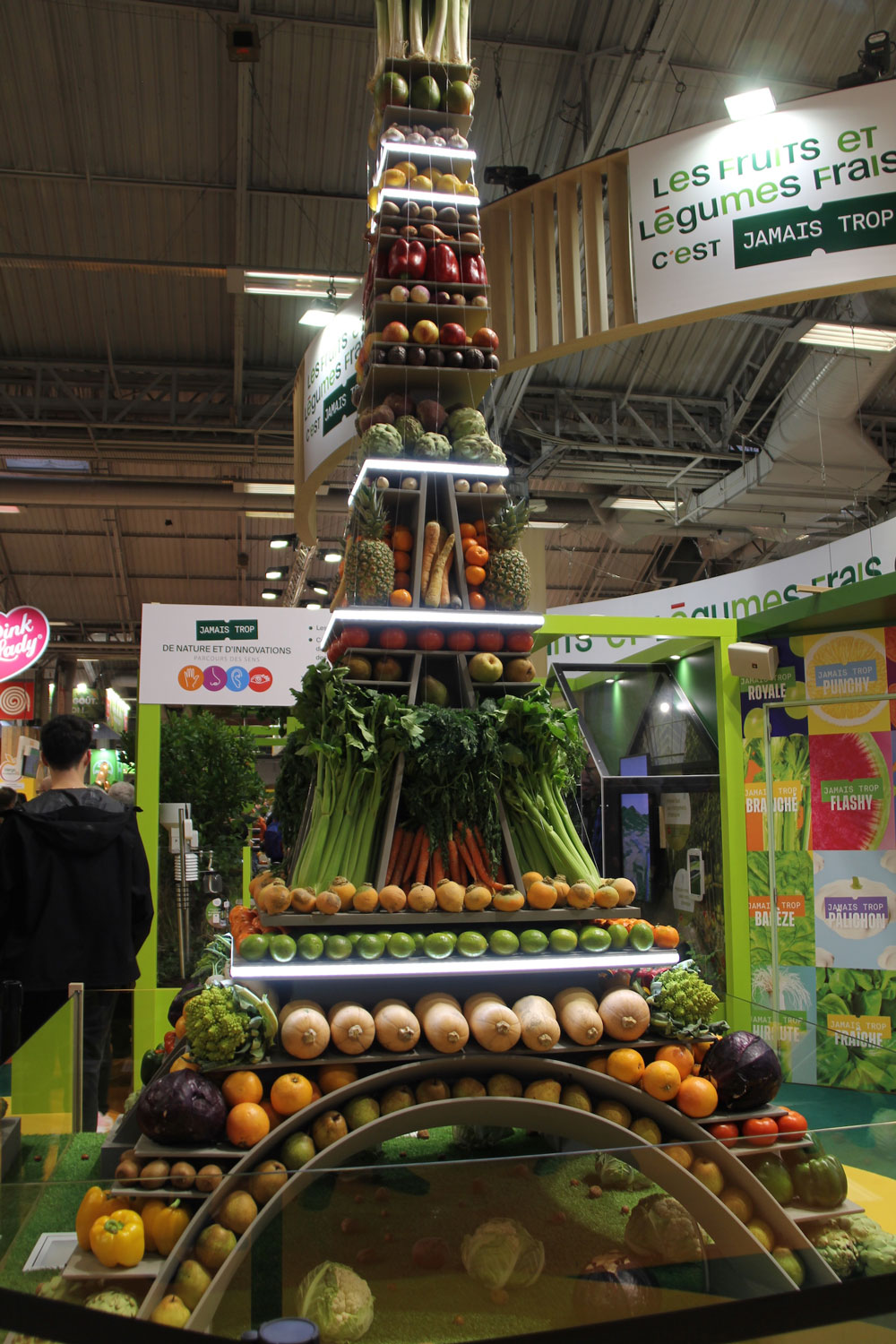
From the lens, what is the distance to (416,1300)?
57.8 inches

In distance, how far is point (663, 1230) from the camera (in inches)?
63.1

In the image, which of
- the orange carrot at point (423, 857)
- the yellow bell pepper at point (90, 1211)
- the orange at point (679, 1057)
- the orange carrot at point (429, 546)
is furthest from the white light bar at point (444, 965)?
the orange carrot at point (429, 546)

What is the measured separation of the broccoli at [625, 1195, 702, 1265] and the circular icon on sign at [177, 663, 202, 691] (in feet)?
A: 19.2

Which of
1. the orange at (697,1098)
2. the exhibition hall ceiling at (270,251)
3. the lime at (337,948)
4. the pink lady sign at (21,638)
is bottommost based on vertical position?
the orange at (697,1098)

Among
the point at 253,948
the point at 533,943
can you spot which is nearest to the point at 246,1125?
the point at 253,948

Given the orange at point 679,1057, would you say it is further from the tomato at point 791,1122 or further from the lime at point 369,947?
the lime at point 369,947

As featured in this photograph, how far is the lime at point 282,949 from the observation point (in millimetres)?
2625

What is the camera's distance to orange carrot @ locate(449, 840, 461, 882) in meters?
3.11

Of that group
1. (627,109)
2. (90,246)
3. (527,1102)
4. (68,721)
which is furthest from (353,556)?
(90,246)

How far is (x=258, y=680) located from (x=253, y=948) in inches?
187

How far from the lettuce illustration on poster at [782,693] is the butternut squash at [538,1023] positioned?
4710 mm

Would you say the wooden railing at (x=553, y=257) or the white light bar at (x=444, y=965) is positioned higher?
the wooden railing at (x=553, y=257)

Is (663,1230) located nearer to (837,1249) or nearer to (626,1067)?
(837,1249)

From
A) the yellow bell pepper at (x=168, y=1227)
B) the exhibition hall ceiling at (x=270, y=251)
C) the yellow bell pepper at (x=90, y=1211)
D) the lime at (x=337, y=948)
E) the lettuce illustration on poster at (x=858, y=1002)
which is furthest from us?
the exhibition hall ceiling at (x=270, y=251)
